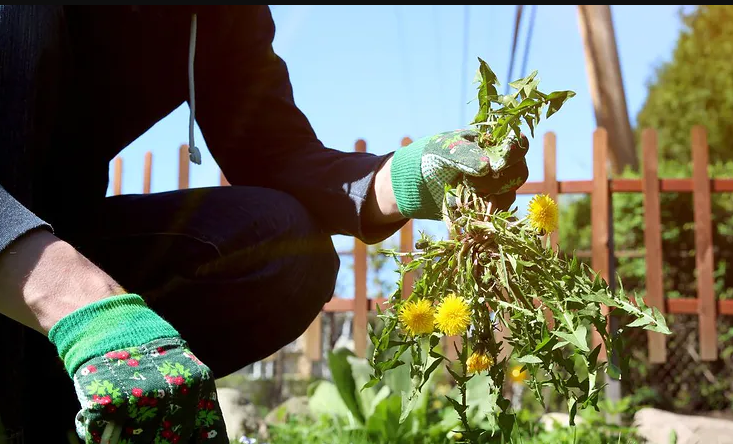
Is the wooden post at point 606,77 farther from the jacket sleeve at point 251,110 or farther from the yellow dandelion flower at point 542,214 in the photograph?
the yellow dandelion flower at point 542,214

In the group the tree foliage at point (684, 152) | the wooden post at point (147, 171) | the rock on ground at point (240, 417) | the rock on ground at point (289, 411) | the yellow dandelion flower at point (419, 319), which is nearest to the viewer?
the yellow dandelion flower at point (419, 319)

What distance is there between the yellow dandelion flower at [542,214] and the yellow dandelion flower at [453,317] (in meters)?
0.17

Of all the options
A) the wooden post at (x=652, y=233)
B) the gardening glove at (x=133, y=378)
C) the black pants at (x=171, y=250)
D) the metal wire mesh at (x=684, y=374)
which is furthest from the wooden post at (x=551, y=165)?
the gardening glove at (x=133, y=378)

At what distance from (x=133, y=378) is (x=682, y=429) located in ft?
9.04

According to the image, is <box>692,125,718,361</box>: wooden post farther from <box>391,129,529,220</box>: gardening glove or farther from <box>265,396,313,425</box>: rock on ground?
<box>391,129,529,220</box>: gardening glove

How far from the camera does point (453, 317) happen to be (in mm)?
1040

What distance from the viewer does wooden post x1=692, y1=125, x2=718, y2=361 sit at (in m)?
4.71

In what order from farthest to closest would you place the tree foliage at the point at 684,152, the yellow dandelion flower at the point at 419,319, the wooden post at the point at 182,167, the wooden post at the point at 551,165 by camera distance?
the tree foliage at the point at 684,152
the wooden post at the point at 182,167
the wooden post at the point at 551,165
the yellow dandelion flower at the point at 419,319

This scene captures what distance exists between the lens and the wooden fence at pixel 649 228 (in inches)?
183

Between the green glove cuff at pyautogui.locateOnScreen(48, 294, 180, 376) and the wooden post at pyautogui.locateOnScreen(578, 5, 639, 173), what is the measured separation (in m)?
6.48

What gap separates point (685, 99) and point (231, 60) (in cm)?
853

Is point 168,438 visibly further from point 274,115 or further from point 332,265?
point 274,115

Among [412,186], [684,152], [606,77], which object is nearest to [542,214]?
[412,186]

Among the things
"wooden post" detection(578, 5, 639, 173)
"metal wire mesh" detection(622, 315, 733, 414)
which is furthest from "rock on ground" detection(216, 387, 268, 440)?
"wooden post" detection(578, 5, 639, 173)
